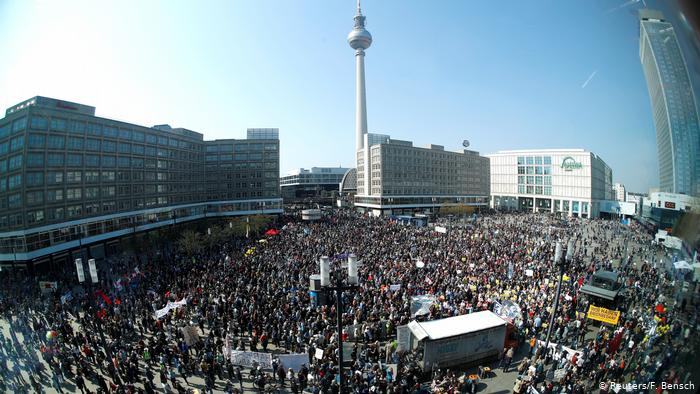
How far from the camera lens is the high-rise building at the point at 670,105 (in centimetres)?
142

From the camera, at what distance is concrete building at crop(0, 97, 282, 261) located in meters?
5.09

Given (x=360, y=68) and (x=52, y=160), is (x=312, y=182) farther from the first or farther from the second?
(x=52, y=160)

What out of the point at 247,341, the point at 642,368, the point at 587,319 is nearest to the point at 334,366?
the point at 247,341

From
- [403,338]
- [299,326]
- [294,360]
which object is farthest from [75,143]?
[403,338]

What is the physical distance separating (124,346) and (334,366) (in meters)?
10.1

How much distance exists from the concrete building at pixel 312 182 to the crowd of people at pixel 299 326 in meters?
107

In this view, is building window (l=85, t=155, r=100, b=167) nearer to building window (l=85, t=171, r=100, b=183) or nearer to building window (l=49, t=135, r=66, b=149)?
building window (l=85, t=171, r=100, b=183)

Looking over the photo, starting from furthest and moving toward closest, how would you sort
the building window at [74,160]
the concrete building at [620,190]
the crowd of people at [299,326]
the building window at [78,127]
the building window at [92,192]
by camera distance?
the building window at [92,192] → the building window at [78,127] → the building window at [74,160] → the crowd of people at [299,326] → the concrete building at [620,190]

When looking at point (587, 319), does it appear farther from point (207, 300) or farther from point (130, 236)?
point (130, 236)

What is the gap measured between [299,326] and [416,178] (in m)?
72.7

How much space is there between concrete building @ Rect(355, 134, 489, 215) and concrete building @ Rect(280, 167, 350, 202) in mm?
49721

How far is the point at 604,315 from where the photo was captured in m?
15.3

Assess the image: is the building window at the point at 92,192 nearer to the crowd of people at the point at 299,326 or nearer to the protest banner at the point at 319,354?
the crowd of people at the point at 299,326

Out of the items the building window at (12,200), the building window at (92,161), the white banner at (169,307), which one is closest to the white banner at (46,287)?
the white banner at (169,307)
